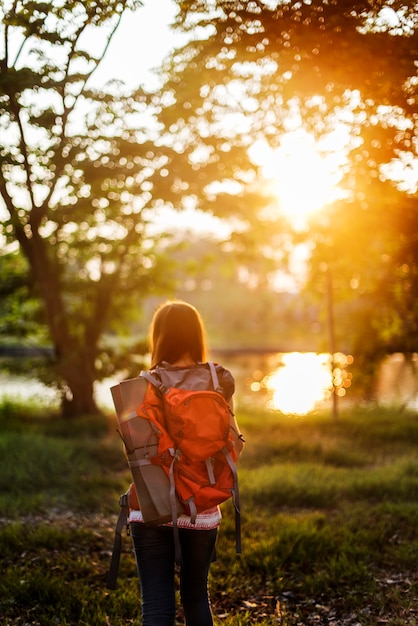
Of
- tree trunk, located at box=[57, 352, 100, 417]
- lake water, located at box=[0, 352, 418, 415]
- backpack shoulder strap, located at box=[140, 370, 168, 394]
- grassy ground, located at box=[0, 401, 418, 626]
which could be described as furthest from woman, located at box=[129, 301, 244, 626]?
tree trunk, located at box=[57, 352, 100, 417]

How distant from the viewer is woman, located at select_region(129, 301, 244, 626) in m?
2.68

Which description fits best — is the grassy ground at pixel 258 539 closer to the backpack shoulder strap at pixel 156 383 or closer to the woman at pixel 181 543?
the woman at pixel 181 543

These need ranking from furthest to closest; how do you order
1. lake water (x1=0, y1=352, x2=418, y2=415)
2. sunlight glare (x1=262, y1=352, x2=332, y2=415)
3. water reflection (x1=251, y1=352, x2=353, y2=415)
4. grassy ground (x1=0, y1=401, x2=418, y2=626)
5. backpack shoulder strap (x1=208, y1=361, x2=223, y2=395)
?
sunlight glare (x1=262, y1=352, x2=332, y2=415)
lake water (x1=0, y1=352, x2=418, y2=415)
water reflection (x1=251, y1=352, x2=353, y2=415)
grassy ground (x1=0, y1=401, x2=418, y2=626)
backpack shoulder strap (x1=208, y1=361, x2=223, y2=395)

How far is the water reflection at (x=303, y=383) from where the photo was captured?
34.1 ft

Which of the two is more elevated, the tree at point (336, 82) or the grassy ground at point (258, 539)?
the tree at point (336, 82)

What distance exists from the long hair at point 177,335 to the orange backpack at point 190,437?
16 cm

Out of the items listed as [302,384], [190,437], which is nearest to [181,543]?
[190,437]

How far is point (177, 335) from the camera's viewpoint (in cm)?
287

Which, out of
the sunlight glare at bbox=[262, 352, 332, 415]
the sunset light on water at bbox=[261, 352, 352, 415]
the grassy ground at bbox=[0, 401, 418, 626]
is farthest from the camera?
the sunlight glare at bbox=[262, 352, 332, 415]

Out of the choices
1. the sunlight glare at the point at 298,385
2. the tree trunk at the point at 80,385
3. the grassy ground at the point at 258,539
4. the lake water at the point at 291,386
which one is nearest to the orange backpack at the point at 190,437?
the grassy ground at the point at 258,539

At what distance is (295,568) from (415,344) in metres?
4.10

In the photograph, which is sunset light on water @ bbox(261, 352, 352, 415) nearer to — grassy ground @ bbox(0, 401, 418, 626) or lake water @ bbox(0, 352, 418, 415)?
lake water @ bbox(0, 352, 418, 415)

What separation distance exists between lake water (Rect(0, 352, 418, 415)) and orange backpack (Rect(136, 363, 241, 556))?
6.59 meters

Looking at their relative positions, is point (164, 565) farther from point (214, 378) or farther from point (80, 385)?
point (80, 385)
